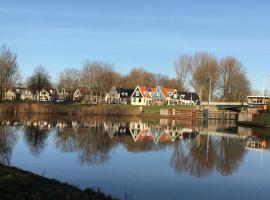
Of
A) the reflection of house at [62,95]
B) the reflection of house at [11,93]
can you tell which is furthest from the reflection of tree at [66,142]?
the reflection of house at [62,95]

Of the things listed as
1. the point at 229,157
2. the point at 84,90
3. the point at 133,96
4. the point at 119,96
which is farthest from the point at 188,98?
the point at 229,157

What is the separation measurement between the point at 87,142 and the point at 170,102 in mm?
80948

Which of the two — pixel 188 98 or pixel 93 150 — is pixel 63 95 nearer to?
pixel 188 98

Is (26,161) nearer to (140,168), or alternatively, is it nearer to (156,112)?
(140,168)

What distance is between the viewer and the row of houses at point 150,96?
10694 cm

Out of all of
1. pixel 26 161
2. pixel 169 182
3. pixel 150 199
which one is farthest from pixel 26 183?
pixel 26 161

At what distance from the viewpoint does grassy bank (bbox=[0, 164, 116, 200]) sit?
1084cm

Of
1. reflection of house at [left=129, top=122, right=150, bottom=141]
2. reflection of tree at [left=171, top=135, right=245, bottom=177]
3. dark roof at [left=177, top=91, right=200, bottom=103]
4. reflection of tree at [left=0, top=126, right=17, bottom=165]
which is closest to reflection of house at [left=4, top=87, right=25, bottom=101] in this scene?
reflection of house at [left=129, top=122, right=150, bottom=141]

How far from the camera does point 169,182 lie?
1784cm

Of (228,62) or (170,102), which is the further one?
(170,102)

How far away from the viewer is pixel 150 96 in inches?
4254

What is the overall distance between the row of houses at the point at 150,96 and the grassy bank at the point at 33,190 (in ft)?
305

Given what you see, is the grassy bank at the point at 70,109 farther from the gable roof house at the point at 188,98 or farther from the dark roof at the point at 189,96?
the dark roof at the point at 189,96

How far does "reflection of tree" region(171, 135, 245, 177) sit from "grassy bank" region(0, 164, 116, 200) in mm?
8721
